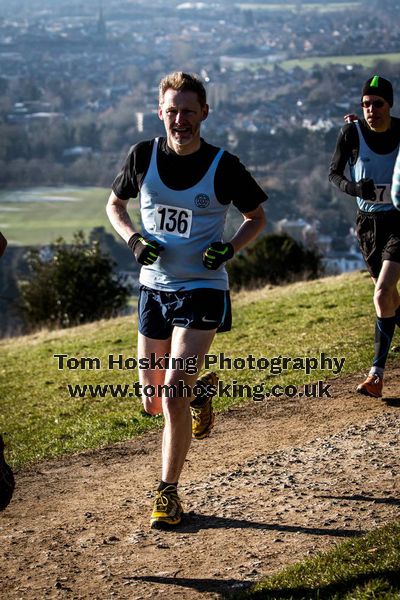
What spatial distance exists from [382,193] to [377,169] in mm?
189

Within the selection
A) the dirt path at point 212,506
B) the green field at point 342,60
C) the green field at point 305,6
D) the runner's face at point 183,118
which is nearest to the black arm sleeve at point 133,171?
the runner's face at point 183,118

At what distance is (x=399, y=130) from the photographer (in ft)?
26.1

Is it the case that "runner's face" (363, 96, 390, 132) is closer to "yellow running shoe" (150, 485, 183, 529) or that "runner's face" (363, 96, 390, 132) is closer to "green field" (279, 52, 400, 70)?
"yellow running shoe" (150, 485, 183, 529)

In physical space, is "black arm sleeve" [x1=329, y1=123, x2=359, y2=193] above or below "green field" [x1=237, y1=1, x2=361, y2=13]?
above

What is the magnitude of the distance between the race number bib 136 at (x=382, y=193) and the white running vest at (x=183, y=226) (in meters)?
2.27

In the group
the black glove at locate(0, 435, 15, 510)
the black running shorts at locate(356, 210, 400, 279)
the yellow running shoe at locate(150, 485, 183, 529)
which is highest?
the black running shorts at locate(356, 210, 400, 279)

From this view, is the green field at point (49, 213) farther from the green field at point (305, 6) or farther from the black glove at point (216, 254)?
the green field at point (305, 6)

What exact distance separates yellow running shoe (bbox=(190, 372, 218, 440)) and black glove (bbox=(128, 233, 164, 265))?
1116 mm

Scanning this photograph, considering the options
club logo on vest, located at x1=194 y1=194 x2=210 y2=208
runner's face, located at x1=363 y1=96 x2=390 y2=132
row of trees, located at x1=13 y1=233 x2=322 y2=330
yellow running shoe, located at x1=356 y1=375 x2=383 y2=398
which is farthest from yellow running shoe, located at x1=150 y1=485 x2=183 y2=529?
row of trees, located at x1=13 y1=233 x2=322 y2=330

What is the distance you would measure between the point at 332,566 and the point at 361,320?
758cm

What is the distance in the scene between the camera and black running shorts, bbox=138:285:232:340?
234 inches

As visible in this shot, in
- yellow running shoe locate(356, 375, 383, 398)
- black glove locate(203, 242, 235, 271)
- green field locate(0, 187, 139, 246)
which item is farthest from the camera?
green field locate(0, 187, 139, 246)

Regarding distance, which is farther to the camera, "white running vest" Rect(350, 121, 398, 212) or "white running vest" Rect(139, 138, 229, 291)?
"white running vest" Rect(350, 121, 398, 212)

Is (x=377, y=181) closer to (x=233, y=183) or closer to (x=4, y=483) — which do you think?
(x=233, y=183)
